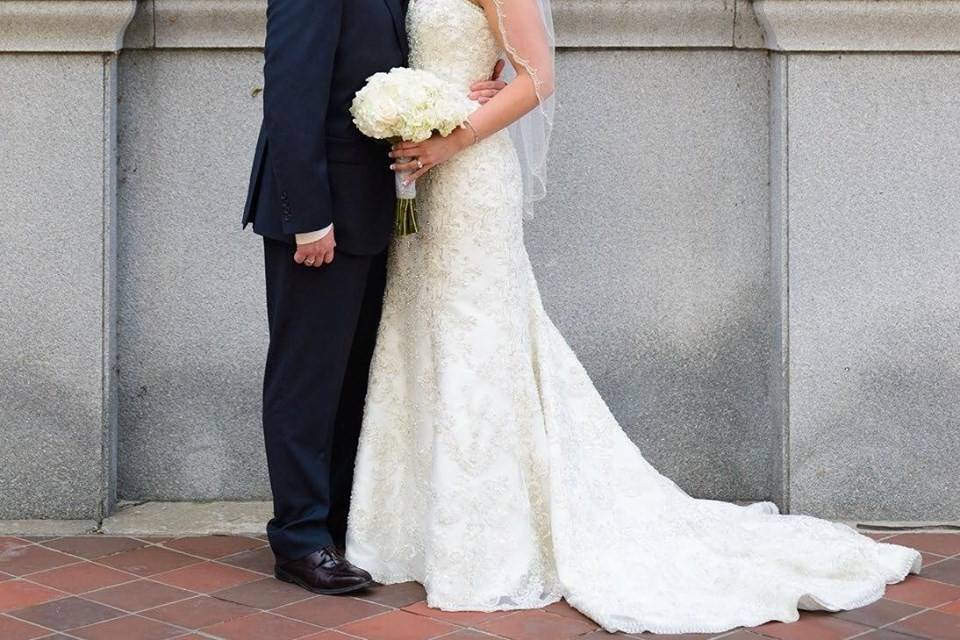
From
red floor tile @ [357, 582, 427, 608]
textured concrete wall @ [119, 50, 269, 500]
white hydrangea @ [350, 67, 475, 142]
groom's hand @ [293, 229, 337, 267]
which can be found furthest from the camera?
textured concrete wall @ [119, 50, 269, 500]

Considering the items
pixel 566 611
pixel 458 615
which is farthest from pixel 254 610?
pixel 566 611

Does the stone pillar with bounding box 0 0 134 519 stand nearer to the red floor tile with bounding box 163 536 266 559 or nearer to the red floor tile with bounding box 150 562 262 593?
the red floor tile with bounding box 163 536 266 559

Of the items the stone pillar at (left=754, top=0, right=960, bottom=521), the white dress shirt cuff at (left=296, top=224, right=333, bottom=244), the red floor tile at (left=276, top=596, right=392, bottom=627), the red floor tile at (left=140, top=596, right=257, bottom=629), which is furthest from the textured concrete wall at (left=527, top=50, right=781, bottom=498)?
the red floor tile at (left=140, top=596, right=257, bottom=629)

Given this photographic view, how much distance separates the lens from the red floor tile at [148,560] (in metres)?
4.61

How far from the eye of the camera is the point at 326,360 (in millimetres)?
4387

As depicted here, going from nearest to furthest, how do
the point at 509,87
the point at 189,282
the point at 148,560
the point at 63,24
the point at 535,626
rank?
the point at 535,626 < the point at 509,87 < the point at 148,560 < the point at 63,24 < the point at 189,282

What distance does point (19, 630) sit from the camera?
4.01m

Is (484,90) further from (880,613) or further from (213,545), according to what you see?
(880,613)

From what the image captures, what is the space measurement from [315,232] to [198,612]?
1.11 metres

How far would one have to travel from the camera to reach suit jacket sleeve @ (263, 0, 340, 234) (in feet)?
13.4

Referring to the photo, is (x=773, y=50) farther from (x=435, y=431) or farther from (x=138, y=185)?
(x=138, y=185)

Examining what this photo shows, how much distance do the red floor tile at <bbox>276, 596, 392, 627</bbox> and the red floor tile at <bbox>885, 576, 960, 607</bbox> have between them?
58.6 inches

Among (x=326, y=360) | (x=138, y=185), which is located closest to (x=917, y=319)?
(x=326, y=360)

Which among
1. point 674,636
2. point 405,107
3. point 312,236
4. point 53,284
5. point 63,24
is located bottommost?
point 674,636
